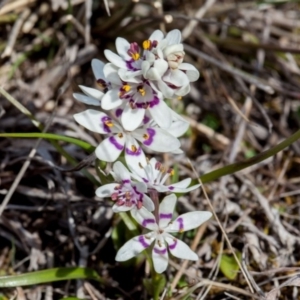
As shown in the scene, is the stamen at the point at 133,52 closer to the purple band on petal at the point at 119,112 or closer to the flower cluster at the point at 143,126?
the flower cluster at the point at 143,126

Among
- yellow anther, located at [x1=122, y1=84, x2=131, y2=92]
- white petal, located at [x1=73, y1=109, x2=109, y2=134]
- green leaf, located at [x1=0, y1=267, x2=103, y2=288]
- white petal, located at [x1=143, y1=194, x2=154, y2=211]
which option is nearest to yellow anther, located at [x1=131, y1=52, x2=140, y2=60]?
yellow anther, located at [x1=122, y1=84, x2=131, y2=92]

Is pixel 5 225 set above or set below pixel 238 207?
above

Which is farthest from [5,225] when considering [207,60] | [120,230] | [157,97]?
[207,60]

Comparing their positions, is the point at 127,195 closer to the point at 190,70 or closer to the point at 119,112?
the point at 119,112

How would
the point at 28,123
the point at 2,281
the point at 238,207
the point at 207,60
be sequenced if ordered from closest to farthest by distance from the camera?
the point at 2,281, the point at 238,207, the point at 28,123, the point at 207,60

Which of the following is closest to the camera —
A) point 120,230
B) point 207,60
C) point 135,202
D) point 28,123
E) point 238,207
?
point 135,202

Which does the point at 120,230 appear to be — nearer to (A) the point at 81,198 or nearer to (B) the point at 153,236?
(A) the point at 81,198

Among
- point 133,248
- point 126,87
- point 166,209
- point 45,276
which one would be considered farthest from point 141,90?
point 45,276

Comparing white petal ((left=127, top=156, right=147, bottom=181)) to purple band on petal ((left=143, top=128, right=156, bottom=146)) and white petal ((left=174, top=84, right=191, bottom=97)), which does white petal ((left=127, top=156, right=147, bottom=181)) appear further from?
white petal ((left=174, top=84, right=191, bottom=97))
